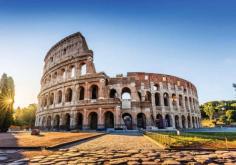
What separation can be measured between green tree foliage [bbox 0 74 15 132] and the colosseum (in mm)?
6955

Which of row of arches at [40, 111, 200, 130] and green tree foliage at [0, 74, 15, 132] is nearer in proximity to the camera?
green tree foliage at [0, 74, 15, 132]

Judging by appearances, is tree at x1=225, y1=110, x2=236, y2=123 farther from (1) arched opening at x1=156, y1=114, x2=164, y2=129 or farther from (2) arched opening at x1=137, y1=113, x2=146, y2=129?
(2) arched opening at x1=137, y1=113, x2=146, y2=129

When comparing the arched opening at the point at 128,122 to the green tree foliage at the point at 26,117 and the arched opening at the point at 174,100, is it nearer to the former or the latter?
the arched opening at the point at 174,100

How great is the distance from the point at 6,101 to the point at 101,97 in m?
13.3

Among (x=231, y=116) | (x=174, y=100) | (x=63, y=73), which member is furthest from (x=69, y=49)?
(x=231, y=116)

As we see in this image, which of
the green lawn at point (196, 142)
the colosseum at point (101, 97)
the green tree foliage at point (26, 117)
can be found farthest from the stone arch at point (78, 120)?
the green tree foliage at point (26, 117)

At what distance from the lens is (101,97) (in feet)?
81.6

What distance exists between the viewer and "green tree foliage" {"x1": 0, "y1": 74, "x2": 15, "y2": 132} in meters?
22.2

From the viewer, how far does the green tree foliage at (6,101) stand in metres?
22.2

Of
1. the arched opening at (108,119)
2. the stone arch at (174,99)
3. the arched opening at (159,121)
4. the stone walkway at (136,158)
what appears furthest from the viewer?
the stone arch at (174,99)

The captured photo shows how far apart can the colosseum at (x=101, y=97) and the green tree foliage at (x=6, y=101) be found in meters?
6.95

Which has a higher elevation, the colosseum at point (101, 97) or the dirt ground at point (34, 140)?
the colosseum at point (101, 97)

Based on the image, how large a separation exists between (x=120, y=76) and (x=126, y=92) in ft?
11.3

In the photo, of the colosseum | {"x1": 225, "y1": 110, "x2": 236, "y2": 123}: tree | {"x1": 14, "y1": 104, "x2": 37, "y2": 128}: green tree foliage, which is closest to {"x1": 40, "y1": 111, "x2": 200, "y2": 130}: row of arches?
the colosseum
